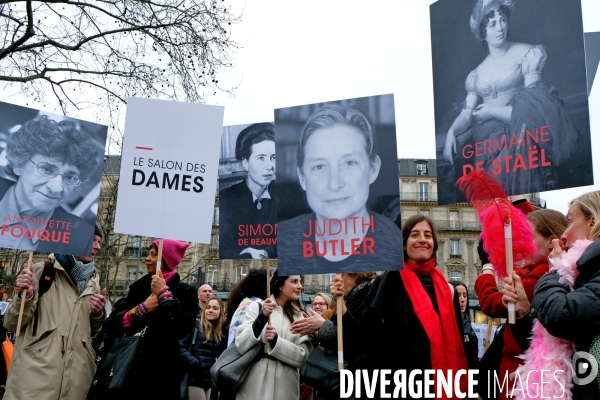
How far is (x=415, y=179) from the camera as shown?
2800 inches

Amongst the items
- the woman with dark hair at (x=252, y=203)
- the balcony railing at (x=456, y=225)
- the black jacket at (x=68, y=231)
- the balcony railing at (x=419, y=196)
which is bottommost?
the black jacket at (x=68, y=231)

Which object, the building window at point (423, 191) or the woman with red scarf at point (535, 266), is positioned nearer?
the woman with red scarf at point (535, 266)

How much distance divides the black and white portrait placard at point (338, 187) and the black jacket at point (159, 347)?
3.52 ft

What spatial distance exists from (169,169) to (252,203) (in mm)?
1419

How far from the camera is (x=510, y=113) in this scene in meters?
4.27

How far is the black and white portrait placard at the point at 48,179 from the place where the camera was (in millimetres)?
5469

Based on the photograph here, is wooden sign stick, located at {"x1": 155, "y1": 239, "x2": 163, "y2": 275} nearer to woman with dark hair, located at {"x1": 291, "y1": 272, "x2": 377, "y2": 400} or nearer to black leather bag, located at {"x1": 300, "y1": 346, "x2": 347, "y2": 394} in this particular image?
woman with dark hair, located at {"x1": 291, "y1": 272, "x2": 377, "y2": 400}

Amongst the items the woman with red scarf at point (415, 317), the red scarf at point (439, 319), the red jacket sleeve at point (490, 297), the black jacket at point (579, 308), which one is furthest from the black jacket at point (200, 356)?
the black jacket at point (579, 308)

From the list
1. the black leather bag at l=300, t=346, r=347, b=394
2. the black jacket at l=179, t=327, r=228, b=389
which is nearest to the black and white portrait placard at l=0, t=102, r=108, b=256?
the black leather bag at l=300, t=346, r=347, b=394

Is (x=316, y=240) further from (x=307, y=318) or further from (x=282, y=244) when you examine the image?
(x=307, y=318)

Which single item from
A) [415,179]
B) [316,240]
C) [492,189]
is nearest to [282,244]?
[316,240]

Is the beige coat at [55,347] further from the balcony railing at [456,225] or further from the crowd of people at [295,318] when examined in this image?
the balcony railing at [456,225]

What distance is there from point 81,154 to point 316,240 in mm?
2488

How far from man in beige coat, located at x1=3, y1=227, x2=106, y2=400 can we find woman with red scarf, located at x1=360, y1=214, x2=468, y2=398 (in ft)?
7.91
